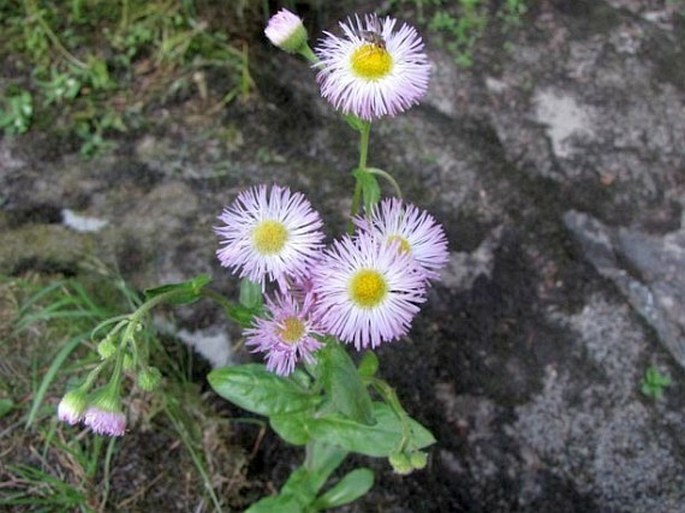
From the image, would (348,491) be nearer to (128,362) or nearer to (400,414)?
(400,414)

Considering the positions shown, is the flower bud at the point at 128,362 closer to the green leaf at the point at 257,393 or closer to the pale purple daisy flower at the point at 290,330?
the pale purple daisy flower at the point at 290,330

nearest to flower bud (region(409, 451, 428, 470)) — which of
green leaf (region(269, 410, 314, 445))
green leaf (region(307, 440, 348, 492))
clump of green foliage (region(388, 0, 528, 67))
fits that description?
green leaf (region(269, 410, 314, 445))

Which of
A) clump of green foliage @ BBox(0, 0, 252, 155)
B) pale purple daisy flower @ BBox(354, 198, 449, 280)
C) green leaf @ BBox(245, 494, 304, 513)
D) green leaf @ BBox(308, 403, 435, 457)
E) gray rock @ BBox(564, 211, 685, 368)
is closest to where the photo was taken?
pale purple daisy flower @ BBox(354, 198, 449, 280)

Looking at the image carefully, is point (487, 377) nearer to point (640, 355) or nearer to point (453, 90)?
point (640, 355)

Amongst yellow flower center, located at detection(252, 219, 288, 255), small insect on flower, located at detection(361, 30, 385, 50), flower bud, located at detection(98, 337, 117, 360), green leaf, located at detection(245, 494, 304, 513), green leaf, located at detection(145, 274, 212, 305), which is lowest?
flower bud, located at detection(98, 337, 117, 360)

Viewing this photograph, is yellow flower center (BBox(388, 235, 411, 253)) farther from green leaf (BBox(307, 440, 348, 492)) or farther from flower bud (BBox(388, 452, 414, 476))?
green leaf (BBox(307, 440, 348, 492))

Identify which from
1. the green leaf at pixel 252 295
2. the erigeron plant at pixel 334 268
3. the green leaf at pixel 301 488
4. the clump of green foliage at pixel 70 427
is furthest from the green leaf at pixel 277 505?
the green leaf at pixel 252 295
